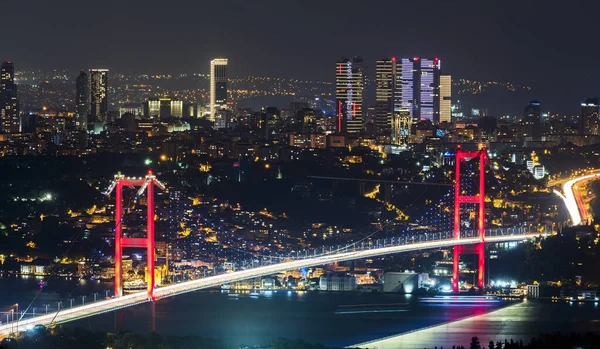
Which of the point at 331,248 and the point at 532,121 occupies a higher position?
the point at 532,121

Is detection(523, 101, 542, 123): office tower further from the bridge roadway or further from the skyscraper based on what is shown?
the bridge roadway

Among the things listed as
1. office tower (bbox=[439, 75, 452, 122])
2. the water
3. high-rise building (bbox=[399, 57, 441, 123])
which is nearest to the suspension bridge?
the water

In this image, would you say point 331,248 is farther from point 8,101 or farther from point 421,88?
point 421,88

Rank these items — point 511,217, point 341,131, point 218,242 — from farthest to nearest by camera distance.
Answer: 1. point 341,131
2. point 511,217
3. point 218,242

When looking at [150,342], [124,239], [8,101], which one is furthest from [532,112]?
[150,342]

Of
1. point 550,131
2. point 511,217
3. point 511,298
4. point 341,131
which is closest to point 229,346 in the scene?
point 511,298

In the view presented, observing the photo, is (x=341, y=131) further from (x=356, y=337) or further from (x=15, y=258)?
(x=356, y=337)
